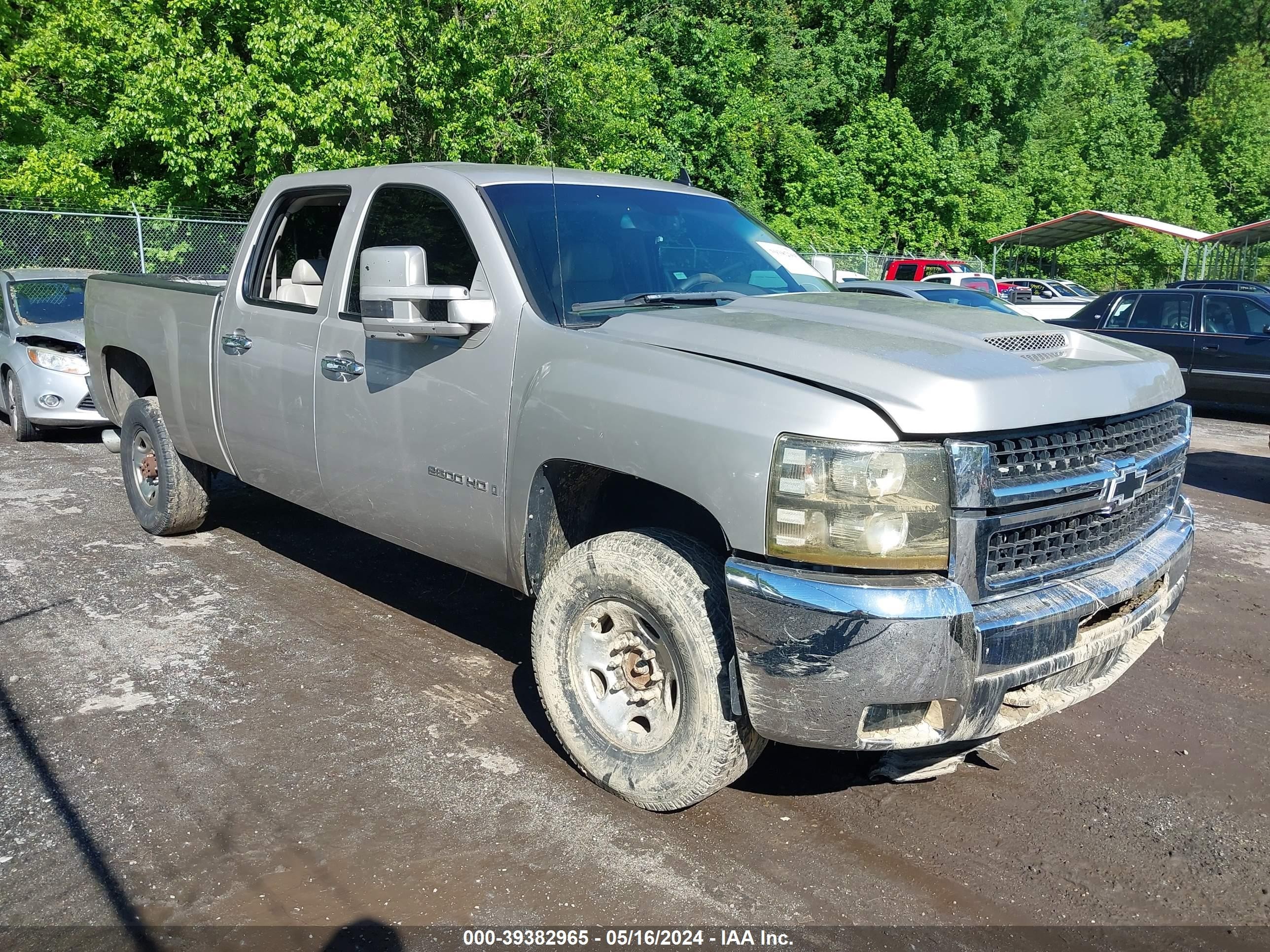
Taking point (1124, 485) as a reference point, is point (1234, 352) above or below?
below

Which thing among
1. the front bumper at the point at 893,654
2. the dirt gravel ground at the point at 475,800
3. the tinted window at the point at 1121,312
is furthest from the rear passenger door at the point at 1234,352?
the front bumper at the point at 893,654

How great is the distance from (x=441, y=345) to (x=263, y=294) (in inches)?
70.8

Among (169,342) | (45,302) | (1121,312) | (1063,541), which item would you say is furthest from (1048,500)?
(1121,312)

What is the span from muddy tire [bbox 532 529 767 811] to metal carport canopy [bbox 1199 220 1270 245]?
3183 cm

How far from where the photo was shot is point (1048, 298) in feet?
99.3

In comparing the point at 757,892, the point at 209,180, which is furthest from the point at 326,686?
the point at 209,180

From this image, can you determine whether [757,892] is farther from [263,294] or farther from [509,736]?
[263,294]

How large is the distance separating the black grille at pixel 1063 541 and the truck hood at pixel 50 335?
9.46m

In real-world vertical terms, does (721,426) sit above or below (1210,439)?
above

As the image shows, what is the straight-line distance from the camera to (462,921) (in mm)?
2898

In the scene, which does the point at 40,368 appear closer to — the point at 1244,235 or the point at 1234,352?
the point at 1234,352

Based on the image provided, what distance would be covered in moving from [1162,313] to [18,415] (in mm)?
13482

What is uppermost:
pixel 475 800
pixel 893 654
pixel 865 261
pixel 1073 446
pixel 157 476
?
pixel 865 261

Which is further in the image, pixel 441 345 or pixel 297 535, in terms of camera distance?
pixel 297 535
